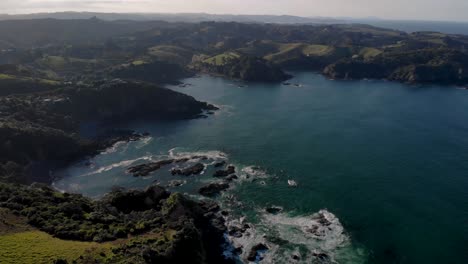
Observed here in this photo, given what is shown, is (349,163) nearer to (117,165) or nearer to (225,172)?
(225,172)

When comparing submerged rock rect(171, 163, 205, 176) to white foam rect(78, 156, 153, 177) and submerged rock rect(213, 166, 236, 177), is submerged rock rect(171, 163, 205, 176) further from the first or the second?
white foam rect(78, 156, 153, 177)

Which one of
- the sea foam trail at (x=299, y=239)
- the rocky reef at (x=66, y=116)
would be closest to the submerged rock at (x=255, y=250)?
the sea foam trail at (x=299, y=239)

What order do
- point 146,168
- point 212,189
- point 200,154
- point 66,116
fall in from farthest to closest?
point 66,116, point 200,154, point 146,168, point 212,189

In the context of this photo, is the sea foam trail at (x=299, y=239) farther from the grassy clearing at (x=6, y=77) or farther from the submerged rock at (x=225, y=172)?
the grassy clearing at (x=6, y=77)

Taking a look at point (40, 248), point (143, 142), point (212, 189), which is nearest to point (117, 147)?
point (143, 142)

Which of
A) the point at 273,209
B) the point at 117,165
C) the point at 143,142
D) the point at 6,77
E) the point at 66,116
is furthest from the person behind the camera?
the point at 6,77

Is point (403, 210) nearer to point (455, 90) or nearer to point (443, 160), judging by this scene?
point (443, 160)

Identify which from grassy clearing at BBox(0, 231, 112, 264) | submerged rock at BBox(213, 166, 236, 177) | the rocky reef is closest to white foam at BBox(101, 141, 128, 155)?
the rocky reef
